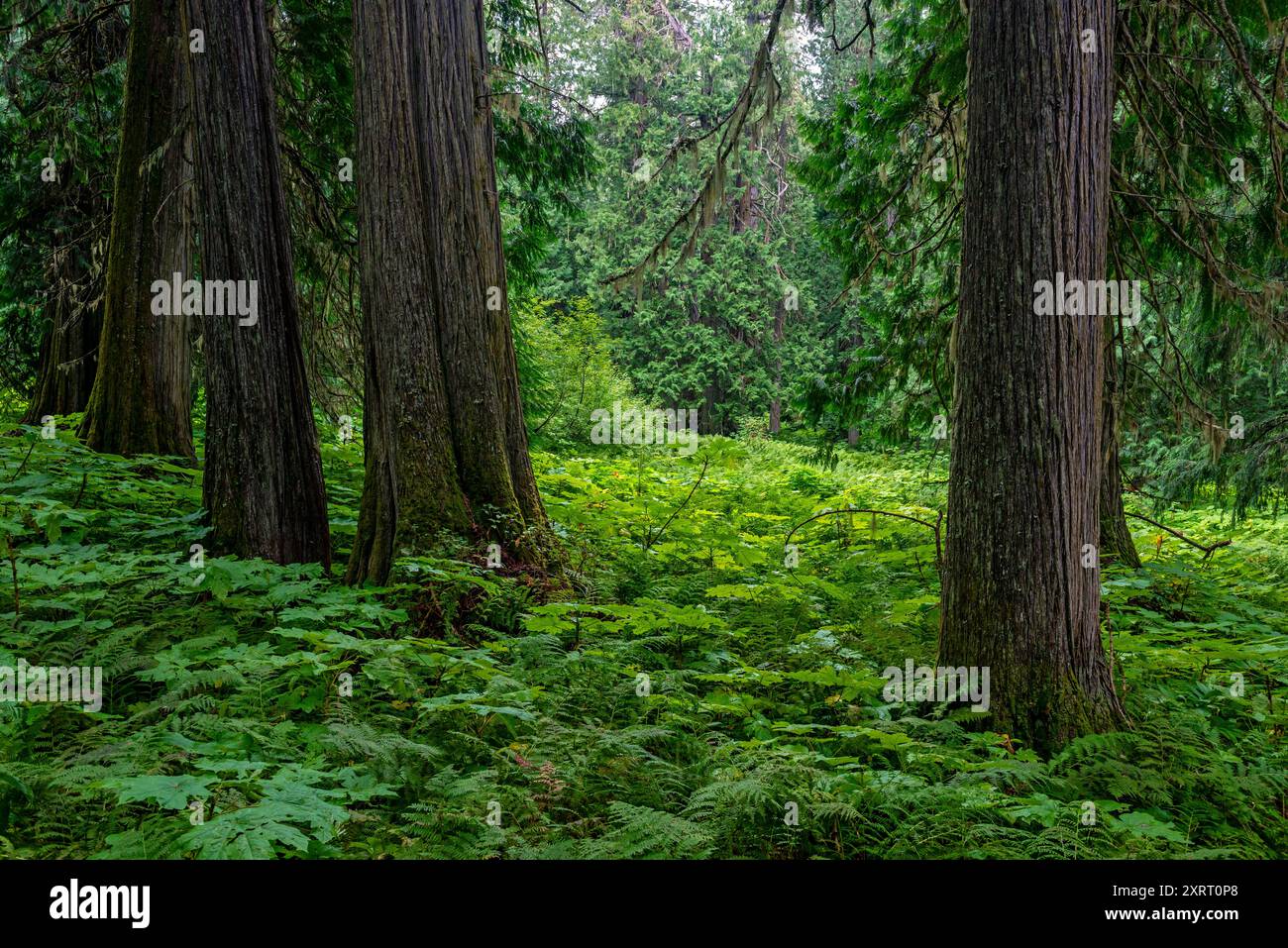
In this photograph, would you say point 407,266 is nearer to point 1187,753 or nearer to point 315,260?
point 315,260

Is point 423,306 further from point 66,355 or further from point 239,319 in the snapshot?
point 66,355

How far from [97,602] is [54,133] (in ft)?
18.8

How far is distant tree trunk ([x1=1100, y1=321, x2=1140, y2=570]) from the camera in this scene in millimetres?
5816

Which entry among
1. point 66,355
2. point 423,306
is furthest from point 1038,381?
point 66,355

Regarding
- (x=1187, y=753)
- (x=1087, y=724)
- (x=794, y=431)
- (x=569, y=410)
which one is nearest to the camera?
(x=1187, y=753)

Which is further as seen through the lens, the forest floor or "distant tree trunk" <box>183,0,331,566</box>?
"distant tree trunk" <box>183,0,331,566</box>

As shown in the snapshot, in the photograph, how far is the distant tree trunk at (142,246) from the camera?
6996mm

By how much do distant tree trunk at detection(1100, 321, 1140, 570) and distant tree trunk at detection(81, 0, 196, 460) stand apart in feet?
25.2

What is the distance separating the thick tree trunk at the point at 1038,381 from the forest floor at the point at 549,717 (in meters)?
0.36

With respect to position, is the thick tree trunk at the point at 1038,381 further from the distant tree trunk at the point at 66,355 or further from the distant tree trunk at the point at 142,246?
the distant tree trunk at the point at 66,355

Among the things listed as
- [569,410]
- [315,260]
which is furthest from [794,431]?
[315,260]

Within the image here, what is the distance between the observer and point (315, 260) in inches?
308

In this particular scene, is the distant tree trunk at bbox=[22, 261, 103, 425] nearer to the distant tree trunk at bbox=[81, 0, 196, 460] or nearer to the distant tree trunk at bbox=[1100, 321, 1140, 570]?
the distant tree trunk at bbox=[81, 0, 196, 460]

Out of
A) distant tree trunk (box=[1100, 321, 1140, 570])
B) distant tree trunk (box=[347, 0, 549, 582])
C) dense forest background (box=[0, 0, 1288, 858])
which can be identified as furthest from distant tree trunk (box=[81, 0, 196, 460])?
distant tree trunk (box=[1100, 321, 1140, 570])
